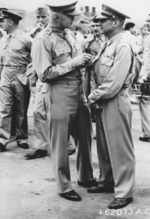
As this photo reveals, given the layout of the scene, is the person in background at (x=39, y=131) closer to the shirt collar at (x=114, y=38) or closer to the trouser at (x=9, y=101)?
the trouser at (x=9, y=101)

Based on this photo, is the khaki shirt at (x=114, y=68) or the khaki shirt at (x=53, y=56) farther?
the khaki shirt at (x=53, y=56)

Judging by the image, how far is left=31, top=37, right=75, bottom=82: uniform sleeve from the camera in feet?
15.5

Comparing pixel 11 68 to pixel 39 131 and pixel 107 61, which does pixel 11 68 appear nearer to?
pixel 39 131

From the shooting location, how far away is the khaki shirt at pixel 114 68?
455 centimetres

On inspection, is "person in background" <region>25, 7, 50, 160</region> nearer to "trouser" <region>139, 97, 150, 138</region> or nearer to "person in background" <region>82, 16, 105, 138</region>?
"person in background" <region>82, 16, 105, 138</region>

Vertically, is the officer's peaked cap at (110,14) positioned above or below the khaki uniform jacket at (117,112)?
above

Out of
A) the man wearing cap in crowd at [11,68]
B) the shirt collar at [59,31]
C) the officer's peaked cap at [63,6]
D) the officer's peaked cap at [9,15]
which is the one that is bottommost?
the man wearing cap in crowd at [11,68]

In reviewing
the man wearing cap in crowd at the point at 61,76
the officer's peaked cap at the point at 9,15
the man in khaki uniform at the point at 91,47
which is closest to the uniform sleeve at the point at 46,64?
the man wearing cap in crowd at the point at 61,76

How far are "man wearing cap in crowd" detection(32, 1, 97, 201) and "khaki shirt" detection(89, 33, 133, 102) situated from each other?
214 mm

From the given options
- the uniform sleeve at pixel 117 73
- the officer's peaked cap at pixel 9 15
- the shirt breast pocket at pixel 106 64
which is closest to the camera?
the uniform sleeve at pixel 117 73

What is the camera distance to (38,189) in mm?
5254

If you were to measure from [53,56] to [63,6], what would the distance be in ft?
1.73

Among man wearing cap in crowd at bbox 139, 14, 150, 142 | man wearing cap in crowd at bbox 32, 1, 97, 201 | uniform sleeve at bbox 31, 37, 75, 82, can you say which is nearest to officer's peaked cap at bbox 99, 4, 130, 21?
man wearing cap in crowd at bbox 32, 1, 97, 201

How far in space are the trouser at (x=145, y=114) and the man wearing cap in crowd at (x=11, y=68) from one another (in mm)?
2035
